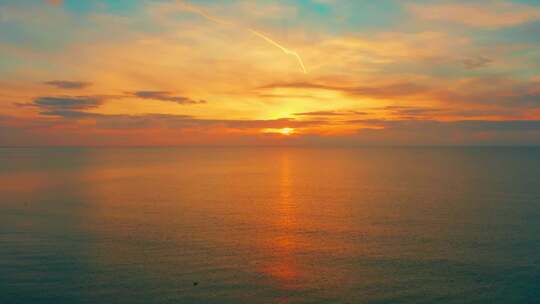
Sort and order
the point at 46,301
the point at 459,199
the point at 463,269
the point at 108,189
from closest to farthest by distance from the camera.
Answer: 1. the point at 46,301
2. the point at 463,269
3. the point at 459,199
4. the point at 108,189

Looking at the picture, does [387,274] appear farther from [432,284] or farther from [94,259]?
[94,259]

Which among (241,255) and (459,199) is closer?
(241,255)

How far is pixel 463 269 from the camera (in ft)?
198

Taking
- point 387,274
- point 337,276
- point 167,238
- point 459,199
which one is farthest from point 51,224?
point 459,199

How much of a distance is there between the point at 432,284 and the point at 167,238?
43.7 metres

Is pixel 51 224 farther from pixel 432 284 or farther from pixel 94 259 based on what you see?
pixel 432 284

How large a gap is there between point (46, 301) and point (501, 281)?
5634 cm

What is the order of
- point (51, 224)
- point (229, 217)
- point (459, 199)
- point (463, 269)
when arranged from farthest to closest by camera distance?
point (459, 199) → point (229, 217) → point (51, 224) → point (463, 269)

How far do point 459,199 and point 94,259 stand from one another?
324 feet

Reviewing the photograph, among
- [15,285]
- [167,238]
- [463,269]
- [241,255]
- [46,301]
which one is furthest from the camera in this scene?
[167,238]

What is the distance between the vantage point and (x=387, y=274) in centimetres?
5844

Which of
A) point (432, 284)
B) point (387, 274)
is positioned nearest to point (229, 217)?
point (387, 274)

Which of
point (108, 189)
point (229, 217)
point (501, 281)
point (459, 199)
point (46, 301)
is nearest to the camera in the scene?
point (46, 301)

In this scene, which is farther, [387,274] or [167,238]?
[167,238]
